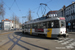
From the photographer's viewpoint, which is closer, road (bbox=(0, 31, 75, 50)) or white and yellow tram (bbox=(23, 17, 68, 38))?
road (bbox=(0, 31, 75, 50))

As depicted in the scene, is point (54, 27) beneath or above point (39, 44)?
above

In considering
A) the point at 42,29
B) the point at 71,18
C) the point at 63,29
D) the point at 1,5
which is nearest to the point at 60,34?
the point at 63,29

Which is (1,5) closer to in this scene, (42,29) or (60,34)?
(42,29)

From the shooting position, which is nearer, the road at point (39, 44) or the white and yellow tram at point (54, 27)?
the road at point (39, 44)

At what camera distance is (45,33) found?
38.9 feet

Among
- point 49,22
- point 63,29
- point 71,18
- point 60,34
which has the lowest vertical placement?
point 60,34

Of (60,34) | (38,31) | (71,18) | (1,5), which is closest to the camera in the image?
(60,34)

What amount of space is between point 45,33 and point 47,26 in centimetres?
115

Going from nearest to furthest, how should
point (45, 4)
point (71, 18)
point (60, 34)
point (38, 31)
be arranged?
point (60, 34)
point (38, 31)
point (45, 4)
point (71, 18)

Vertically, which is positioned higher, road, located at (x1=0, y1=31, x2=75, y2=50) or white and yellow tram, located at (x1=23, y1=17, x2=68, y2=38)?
white and yellow tram, located at (x1=23, y1=17, x2=68, y2=38)

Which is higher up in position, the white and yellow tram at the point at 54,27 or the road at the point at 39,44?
the white and yellow tram at the point at 54,27

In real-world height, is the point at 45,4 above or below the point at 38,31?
above

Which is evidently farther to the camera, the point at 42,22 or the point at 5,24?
the point at 5,24

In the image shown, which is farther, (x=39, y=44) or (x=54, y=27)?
(x=54, y=27)
